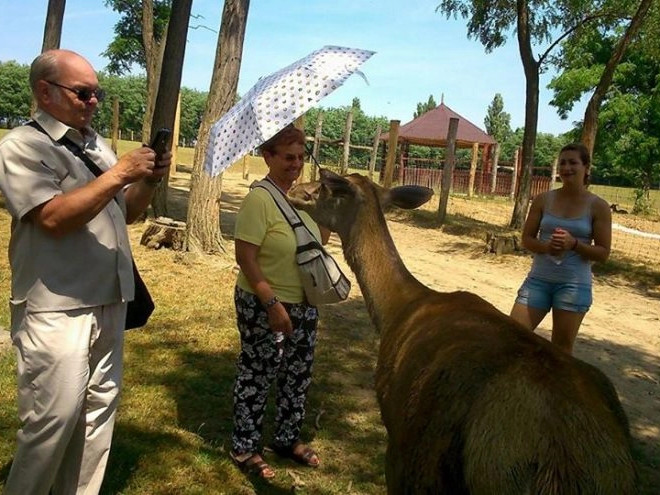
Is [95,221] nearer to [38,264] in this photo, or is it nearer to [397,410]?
[38,264]

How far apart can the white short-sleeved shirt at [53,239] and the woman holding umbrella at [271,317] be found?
3.02 feet

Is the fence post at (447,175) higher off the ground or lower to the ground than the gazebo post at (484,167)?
lower

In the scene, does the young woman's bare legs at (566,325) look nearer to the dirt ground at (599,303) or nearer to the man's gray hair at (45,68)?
the dirt ground at (599,303)

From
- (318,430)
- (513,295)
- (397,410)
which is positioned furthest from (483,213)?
(397,410)

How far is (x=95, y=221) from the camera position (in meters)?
2.95

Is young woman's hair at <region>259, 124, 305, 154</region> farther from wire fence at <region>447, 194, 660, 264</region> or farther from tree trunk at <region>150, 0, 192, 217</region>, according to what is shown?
wire fence at <region>447, 194, 660, 264</region>

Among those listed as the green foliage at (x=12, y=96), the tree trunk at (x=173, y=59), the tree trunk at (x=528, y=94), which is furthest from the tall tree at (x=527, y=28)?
the green foliage at (x=12, y=96)

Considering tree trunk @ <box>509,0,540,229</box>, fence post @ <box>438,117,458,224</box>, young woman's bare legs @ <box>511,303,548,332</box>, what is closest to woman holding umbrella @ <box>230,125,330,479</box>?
young woman's bare legs @ <box>511,303,548,332</box>

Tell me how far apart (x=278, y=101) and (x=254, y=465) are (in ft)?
7.68

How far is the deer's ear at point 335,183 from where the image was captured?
413 cm

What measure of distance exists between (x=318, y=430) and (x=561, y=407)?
3.05 metres

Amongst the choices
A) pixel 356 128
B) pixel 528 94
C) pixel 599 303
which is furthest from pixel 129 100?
pixel 599 303

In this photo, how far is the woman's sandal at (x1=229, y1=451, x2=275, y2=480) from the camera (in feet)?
13.5

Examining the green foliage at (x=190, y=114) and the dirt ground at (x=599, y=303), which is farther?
the green foliage at (x=190, y=114)
